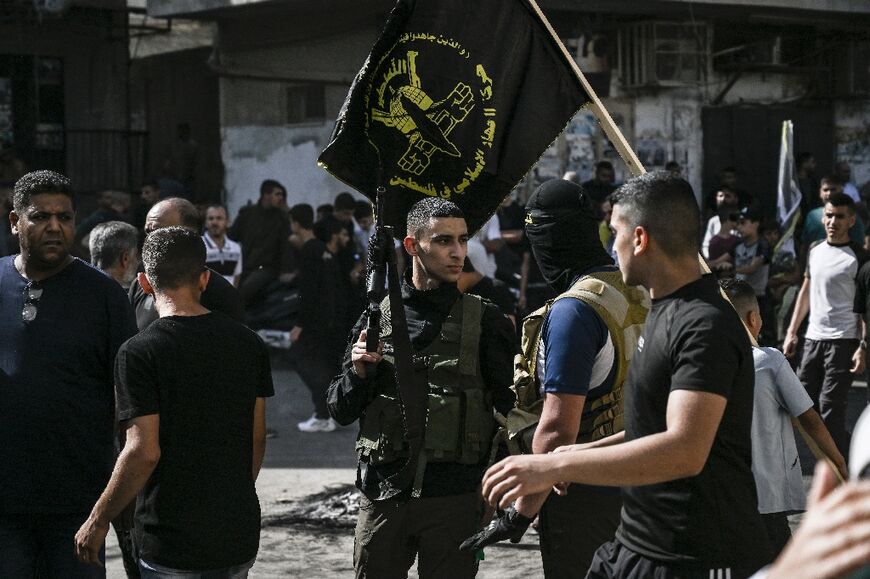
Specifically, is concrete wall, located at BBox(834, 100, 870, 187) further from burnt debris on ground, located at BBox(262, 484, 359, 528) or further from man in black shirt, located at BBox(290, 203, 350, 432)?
burnt debris on ground, located at BBox(262, 484, 359, 528)

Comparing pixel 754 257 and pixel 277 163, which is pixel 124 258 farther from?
pixel 277 163

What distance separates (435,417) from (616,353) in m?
0.85

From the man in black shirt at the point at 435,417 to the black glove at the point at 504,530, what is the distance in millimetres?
845

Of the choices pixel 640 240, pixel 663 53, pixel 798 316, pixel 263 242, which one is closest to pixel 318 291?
pixel 263 242

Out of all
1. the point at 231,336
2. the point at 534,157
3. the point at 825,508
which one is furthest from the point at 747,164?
the point at 825,508

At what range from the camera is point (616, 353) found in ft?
14.8

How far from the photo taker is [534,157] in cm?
582

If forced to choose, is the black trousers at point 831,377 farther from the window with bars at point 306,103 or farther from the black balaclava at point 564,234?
the window with bars at point 306,103

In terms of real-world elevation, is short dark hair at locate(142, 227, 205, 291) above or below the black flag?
below

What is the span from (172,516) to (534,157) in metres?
2.39

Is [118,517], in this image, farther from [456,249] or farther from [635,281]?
[635,281]

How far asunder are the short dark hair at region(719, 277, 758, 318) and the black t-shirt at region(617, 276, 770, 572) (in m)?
2.46

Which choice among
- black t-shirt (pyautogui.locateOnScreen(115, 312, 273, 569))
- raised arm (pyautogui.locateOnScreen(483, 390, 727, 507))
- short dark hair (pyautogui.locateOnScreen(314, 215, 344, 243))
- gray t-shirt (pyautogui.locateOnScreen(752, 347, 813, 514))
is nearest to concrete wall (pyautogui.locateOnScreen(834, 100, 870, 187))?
short dark hair (pyautogui.locateOnScreen(314, 215, 344, 243))

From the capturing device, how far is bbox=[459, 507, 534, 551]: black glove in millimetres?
4078
